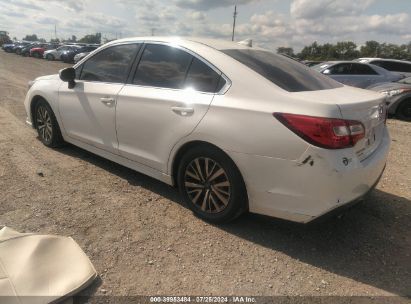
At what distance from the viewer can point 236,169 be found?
3.36 metres

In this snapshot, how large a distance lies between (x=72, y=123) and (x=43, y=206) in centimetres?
146

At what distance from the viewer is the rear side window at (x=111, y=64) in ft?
14.5

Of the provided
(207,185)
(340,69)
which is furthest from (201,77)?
(340,69)

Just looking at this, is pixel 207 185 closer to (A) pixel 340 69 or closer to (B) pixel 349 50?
(A) pixel 340 69

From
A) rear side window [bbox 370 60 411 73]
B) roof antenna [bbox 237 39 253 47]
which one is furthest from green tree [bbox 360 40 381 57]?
roof antenna [bbox 237 39 253 47]

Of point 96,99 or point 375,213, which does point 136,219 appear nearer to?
point 96,99

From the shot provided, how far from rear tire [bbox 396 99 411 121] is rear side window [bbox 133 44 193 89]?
7.96 meters

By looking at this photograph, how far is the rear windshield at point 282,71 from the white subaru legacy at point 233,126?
2cm

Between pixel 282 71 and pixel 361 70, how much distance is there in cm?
929

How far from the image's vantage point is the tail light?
2908 mm

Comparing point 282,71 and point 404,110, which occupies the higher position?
point 282,71

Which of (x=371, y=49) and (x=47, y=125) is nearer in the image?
(x=47, y=125)

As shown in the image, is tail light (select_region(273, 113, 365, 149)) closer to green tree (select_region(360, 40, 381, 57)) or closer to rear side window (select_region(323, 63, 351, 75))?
rear side window (select_region(323, 63, 351, 75))

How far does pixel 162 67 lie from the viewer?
13.3 ft
